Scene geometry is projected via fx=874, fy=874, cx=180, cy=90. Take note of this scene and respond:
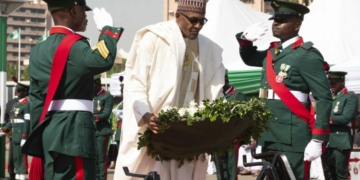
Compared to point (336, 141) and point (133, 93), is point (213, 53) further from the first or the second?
point (336, 141)

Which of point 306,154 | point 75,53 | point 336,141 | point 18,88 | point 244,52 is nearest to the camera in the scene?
point 75,53

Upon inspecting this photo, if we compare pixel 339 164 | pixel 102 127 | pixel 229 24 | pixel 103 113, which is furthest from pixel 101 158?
pixel 229 24

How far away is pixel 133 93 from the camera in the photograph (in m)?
6.31

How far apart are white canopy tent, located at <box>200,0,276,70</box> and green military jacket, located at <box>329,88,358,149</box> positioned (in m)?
6.44

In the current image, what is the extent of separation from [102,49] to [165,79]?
0.61 metres

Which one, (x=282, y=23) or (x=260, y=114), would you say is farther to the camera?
(x=282, y=23)

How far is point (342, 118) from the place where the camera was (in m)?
12.3

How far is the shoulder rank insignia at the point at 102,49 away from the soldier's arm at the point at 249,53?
78.2 inches

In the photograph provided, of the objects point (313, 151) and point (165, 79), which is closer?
point (165, 79)

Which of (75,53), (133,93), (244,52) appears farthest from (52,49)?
(244,52)

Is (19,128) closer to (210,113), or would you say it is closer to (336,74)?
(336,74)

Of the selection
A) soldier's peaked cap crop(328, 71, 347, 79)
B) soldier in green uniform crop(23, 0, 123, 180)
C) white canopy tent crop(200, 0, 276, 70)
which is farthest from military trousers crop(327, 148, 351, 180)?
soldier in green uniform crop(23, 0, 123, 180)

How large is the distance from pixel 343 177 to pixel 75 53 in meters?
7.29

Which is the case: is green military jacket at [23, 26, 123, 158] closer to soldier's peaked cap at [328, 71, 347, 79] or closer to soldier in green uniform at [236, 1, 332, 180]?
soldier in green uniform at [236, 1, 332, 180]
